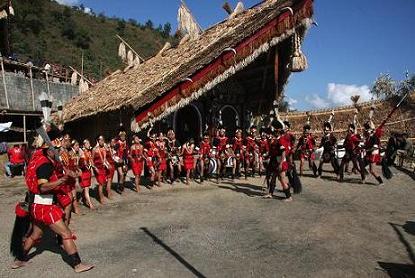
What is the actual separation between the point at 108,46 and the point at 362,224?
230 ft

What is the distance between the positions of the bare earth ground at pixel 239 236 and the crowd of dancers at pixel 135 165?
48 cm

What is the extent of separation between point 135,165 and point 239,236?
4858mm

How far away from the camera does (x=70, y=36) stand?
6594 cm

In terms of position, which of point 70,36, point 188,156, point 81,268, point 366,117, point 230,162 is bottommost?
point 81,268

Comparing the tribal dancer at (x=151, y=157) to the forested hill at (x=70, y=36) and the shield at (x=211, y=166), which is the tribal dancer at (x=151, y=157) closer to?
the shield at (x=211, y=166)

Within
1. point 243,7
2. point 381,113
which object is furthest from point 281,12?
point 381,113

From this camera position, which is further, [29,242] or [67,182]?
[67,182]

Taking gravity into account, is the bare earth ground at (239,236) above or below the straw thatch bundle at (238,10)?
below

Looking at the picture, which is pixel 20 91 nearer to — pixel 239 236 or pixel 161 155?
pixel 161 155

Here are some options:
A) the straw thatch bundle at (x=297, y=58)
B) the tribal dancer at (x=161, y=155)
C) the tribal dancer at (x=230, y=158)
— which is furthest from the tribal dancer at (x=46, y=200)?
the straw thatch bundle at (x=297, y=58)

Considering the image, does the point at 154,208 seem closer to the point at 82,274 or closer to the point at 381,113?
the point at 82,274

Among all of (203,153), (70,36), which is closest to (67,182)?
(203,153)

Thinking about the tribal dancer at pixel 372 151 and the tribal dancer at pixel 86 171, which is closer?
the tribal dancer at pixel 86 171

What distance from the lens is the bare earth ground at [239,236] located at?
5289 mm
